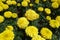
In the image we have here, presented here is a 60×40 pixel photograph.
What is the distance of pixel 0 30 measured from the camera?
4.39ft

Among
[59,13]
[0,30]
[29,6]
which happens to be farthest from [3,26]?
[59,13]

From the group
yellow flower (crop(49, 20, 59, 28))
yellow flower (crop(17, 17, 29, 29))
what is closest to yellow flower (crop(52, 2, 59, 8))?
yellow flower (crop(49, 20, 59, 28))

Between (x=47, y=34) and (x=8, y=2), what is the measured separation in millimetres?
491

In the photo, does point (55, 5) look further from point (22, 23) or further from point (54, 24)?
point (22, 23)

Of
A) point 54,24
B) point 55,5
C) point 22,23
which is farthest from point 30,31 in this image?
point 55,5

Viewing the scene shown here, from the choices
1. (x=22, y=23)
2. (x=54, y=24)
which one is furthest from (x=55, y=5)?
(x=22, y=23)

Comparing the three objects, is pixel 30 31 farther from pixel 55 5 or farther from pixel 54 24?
pixel 55 5

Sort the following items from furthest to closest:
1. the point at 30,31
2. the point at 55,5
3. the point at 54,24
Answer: the point at 55,5 → the point at 54,24 → the point at 30,31

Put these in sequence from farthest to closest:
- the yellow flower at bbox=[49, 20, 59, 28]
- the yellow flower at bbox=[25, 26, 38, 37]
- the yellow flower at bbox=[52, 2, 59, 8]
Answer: the yellow flower at bbox=[52, 2, 59, 8] → the yellow flower at bbox=[49, 20, 59, 28] → the yellow flower at bbox=[25, 26, 38, 37]

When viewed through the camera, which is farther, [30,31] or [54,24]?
[54,24]

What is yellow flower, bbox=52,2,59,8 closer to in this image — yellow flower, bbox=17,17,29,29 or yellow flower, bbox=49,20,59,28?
yellow flower, bbox=49,20,59,28

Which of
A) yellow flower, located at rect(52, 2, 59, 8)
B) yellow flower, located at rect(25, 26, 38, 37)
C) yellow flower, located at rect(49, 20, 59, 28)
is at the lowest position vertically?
yellow flower, located at rect(49, 20, 59, 28)

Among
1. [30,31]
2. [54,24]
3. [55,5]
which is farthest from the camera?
[55,5]

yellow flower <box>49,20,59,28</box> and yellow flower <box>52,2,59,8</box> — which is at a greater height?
yellow flower <box>52,2,59,8</box>
